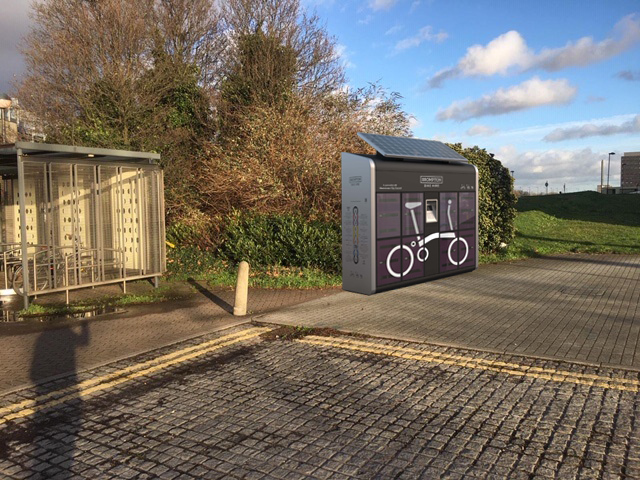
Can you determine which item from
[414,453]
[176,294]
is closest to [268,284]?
[176,294]

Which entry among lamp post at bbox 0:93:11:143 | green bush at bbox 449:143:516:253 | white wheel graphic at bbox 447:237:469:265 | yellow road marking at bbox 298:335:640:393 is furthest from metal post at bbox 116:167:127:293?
lamp post at bbox 0:93:11:143

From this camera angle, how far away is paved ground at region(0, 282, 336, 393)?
6230 mm

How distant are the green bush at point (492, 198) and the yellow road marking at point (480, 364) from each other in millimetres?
10350

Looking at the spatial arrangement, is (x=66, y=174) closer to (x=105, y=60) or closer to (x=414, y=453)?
(x=105, y=60)

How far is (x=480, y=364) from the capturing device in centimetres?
605

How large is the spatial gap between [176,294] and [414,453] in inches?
321

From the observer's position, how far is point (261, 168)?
1362 centimetres

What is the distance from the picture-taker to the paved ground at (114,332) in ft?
20.4

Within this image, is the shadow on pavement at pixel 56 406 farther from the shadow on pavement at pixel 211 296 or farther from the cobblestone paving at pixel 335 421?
the shadow on pavement at pixel 211 296

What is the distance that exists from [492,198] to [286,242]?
7725 mm

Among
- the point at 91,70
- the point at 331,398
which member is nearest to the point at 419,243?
the point at 331,398

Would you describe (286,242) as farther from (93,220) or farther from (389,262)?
(93,220)

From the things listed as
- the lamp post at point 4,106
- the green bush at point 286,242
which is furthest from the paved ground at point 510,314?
the lamp post at point 4,106

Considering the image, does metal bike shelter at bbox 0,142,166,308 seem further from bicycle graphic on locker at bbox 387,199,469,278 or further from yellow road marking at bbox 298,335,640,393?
yellow road marking at bbox 298,335,640,393
